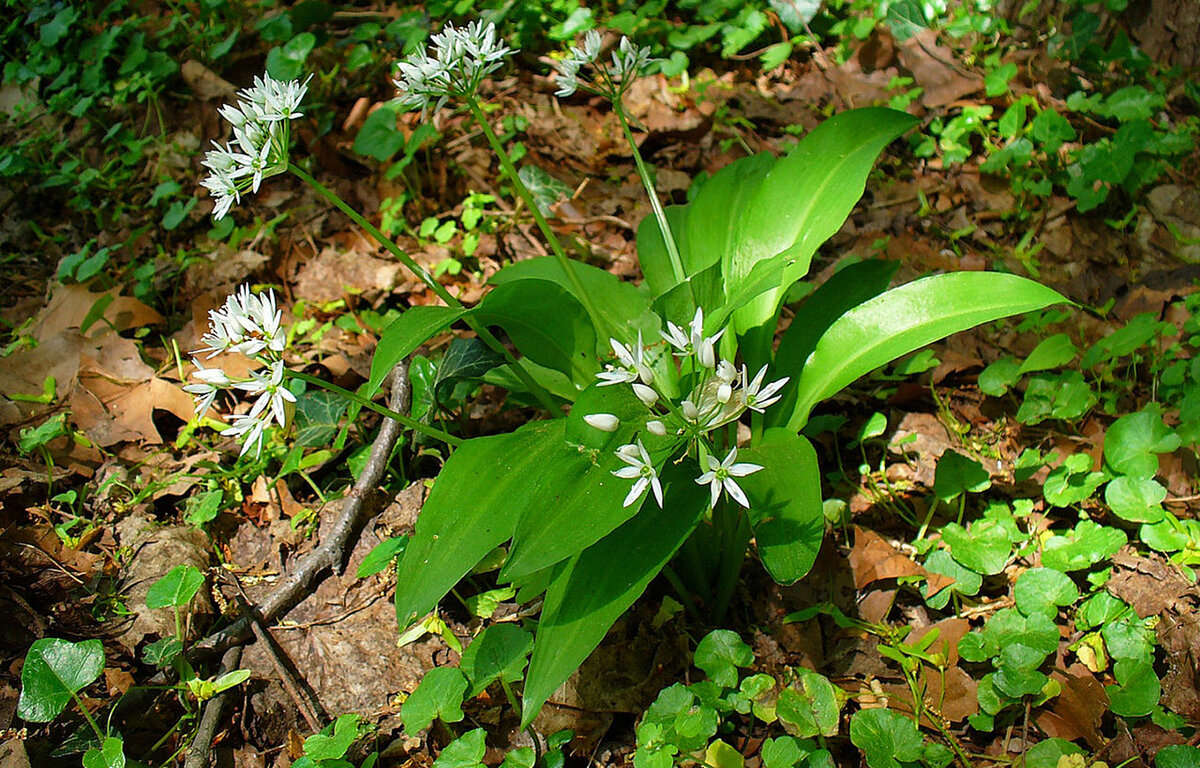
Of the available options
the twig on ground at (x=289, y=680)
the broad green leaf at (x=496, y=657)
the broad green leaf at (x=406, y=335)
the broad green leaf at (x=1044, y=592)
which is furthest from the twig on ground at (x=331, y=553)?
the broad green leaf at (x=1044, y=592)

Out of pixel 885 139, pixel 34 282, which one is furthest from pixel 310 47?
pixel 885 139

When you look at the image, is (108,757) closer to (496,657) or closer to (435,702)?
(435,702)

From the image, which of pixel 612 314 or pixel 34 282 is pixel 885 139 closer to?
pixel 612 314

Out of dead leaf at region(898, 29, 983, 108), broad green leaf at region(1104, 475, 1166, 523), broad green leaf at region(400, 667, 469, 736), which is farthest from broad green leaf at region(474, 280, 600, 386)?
dead leaf at region(898, 29, 983, 108)

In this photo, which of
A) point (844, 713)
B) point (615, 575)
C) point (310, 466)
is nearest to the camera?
point (615, 575)

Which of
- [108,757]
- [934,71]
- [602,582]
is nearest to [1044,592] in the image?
[602,582]

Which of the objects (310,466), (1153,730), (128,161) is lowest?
(1153,730)

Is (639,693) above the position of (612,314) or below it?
below

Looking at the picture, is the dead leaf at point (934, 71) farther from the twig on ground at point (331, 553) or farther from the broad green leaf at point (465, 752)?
the broad green leaf at point (465, 752)

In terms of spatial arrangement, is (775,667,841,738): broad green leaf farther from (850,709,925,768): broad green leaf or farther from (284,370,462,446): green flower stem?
(284,370,462,446): green flower stem
